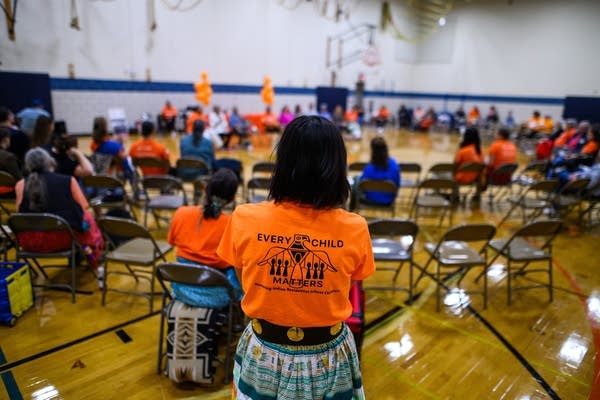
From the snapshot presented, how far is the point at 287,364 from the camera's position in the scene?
1.27 metres

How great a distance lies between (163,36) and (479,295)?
485 inches

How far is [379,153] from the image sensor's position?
15.5ft

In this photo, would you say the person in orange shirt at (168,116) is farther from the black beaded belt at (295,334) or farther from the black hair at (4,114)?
the black beaded belt at (295,334)

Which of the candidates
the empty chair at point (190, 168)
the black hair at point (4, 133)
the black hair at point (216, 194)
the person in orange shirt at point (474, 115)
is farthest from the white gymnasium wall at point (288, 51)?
the black hair at point (216, 194)

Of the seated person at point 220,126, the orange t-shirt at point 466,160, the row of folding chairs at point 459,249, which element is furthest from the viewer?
the seated person at point 220,126

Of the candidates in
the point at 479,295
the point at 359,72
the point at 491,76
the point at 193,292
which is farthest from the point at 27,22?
the point at 491,76

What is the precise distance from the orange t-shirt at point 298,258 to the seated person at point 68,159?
3.96 m

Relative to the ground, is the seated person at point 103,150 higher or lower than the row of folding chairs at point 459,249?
higher

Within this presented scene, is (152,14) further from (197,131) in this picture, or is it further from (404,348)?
(404,348)

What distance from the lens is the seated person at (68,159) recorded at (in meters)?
4.38

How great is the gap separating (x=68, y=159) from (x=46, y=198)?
1371mm

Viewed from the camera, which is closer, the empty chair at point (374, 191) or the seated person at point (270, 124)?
the empty chair at point (374, 191)

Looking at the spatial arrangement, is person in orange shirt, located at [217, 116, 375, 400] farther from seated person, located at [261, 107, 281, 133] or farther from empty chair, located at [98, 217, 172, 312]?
seated person, located at [261, 107, 281, 133]

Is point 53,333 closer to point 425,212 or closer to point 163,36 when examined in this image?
point 425,212
